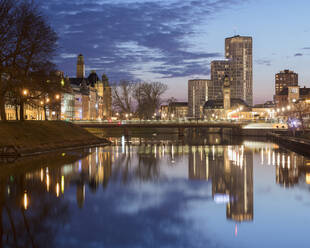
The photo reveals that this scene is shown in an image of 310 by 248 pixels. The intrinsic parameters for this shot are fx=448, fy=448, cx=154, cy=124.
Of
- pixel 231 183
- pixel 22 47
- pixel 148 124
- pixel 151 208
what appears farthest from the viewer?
pixel 148 124

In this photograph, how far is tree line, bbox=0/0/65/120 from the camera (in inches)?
2231

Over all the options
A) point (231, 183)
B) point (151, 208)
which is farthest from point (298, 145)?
point (151, 208)

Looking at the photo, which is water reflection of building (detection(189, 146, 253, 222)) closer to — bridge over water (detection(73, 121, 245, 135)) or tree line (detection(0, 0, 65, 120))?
tree line (detection(0, 0, 65, 120))

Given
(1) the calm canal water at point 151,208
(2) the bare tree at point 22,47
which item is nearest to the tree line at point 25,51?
(2) the bare tree at point 22,47

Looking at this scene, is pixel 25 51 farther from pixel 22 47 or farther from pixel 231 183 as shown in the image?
pixel 231 183

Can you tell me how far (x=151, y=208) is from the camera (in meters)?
22.8

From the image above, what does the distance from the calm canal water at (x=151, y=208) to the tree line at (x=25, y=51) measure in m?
21.2

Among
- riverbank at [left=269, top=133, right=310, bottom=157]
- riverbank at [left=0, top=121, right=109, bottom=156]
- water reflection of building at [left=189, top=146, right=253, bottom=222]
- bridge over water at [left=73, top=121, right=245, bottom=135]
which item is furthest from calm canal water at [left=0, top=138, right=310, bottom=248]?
bridge over water at [left=73, top=121, right=245, bottom=135]

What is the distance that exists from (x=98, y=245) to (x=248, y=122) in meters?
127

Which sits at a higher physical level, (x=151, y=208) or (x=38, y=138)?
(x=38, y=138)

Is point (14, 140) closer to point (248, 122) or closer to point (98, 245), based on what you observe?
point (98, 245)

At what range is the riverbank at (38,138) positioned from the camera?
52219mm

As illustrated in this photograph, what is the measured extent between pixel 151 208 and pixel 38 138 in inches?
1590

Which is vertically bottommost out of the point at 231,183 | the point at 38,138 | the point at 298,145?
the point at 231,183
